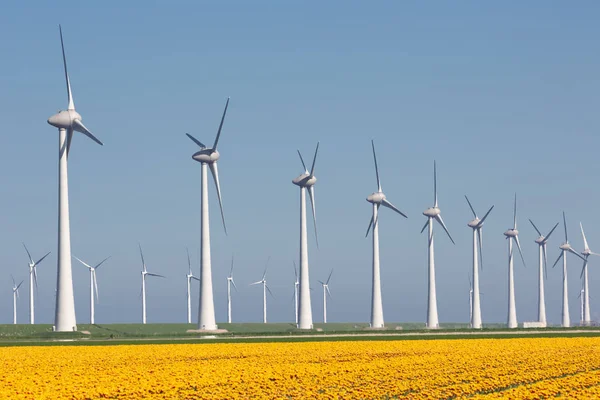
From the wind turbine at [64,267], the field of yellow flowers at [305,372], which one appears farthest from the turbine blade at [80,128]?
the field of yellow flowers at [305,372]

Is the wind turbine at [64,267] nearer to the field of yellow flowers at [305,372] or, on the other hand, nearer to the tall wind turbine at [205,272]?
the tall wind turbine at [205,272]

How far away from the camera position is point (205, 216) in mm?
130375

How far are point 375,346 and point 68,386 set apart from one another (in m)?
41.2

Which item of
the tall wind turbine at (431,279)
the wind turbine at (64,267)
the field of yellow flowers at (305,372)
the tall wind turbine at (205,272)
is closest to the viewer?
the field of yellow flowers at (305,372)

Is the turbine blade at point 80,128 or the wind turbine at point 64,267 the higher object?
the turbine blade at point 80,128

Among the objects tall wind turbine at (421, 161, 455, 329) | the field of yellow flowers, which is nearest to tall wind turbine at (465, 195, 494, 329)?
tall wind turbine at (421, 161, 455, 329)

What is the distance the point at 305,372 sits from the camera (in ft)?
165

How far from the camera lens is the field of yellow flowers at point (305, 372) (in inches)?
1596

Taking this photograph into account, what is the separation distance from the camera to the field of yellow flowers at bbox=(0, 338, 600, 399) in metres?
40.5

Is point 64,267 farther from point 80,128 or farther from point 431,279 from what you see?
point 431,279

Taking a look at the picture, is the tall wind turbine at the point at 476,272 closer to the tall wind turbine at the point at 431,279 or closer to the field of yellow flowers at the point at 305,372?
the tall wind turbine at the point at 431,279

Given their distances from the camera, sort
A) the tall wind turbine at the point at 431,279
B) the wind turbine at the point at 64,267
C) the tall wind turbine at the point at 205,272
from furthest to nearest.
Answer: the tall wind turbine at the point at 431,279 → the tall wind turbine at the point at 205,272 → the wind turbine at the point at 64,267

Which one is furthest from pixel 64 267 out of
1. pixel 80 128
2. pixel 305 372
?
pixel 305 372

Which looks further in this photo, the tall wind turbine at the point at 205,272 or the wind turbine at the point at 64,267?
the tall wind turbine at the point at 205,272
